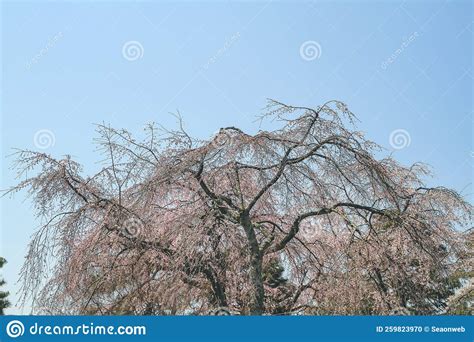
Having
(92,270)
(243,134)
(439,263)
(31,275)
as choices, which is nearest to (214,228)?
(243,134)

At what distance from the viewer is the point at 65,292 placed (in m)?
6.79

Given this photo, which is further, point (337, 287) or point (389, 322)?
point (337, 287)

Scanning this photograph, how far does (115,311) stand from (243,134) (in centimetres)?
342

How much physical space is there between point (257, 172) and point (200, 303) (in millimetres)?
2760

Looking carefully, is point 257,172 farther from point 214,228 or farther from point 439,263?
point 439,263

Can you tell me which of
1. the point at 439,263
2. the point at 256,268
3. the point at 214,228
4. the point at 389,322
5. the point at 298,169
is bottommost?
the point at 389,322

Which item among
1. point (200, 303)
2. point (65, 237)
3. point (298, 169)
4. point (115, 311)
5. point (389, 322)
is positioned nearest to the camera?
point (389, 322)

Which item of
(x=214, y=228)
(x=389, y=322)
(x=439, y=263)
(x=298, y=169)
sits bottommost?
(x=389, y=322)

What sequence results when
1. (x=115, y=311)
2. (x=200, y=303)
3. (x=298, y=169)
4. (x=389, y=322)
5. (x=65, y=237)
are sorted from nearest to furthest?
1. (x=389, y=322)
2. (x=65, y=237)
3. (x=298, y=169)
4. (x=115, y=311)
5. (x=200, y=303)

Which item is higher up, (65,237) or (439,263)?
(65,237)

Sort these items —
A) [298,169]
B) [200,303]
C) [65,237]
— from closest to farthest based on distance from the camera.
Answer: [65,237] < [298,169] < [200,303]

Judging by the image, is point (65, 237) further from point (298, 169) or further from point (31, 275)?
point (298, 169)

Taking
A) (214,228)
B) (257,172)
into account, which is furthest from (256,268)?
(257,172)

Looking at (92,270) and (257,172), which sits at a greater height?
(257,172)
